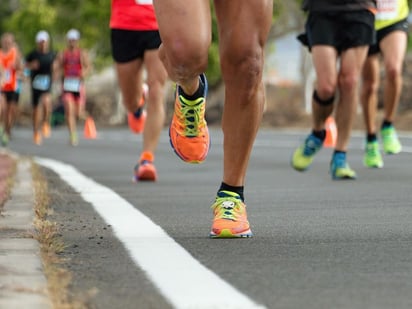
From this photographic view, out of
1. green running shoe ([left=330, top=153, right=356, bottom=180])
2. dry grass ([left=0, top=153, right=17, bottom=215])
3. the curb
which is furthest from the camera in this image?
green running shoe ([left=330, top=153, right=356, bottom=180])

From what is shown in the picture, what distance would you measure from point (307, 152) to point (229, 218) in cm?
517

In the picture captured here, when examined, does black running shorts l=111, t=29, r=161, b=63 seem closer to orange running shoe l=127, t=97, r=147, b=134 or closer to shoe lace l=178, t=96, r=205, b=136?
orange running shoe l=127, t=97, r=147, b=134

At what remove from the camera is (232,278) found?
445 centimetres

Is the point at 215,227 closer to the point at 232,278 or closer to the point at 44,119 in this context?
the point at 232,278

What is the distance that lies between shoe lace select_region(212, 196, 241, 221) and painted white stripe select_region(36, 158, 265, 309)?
0.25m

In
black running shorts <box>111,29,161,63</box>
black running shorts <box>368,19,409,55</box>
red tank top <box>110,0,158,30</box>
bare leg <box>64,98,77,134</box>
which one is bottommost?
bare leg <box>64,98,77,134</box>

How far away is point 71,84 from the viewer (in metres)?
24.8

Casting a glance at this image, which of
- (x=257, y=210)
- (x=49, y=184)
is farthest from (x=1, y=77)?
(x=257, y=210)

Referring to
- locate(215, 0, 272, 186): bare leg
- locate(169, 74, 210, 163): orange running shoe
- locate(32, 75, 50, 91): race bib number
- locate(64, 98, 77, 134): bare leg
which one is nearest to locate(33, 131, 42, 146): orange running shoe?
locate(64, 98, 77, 134): bare leg

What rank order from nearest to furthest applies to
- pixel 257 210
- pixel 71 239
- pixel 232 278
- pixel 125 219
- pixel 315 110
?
pixel 232 278, pixel 71 239, pixel 125 219, pixel 257 210, pixel 315 110

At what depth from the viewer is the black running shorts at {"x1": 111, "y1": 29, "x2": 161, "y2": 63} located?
10.5m

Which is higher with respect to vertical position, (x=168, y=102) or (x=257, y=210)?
(x=257, y=210)

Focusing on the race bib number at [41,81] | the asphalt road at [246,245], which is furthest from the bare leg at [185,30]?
the race bib number at [41,81]

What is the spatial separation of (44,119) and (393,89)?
15.1m
